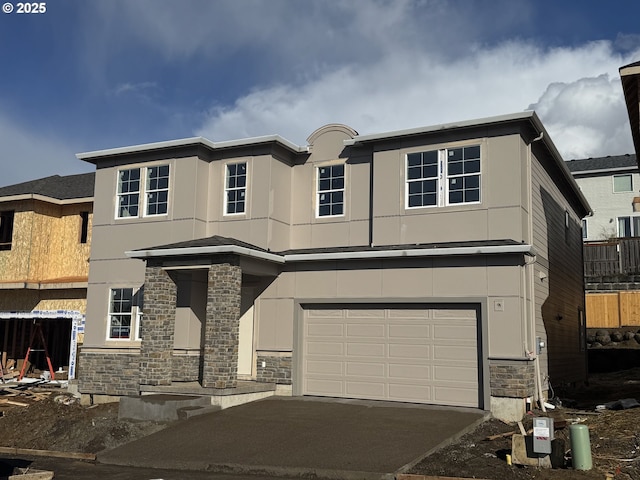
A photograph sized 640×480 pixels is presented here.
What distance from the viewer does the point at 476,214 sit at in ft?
50.7

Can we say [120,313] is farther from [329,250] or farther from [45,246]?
[45,246]

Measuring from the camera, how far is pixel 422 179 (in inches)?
640

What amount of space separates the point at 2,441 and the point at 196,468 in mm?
→ 6088

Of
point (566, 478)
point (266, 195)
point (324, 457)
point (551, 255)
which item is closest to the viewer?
point (566, 478)

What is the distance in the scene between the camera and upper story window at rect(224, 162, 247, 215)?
17.9 m

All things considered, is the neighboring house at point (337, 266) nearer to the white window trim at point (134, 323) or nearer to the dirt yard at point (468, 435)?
the white window trim at point (134, 323)

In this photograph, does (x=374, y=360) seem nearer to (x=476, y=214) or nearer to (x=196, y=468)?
(x=476, y=214)

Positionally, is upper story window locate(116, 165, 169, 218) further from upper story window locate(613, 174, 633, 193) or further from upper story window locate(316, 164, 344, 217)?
upper story window locate(613, 174, 633, 193)

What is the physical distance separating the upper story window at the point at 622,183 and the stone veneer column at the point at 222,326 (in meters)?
32.5

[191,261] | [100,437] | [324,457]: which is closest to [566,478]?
[324,457]

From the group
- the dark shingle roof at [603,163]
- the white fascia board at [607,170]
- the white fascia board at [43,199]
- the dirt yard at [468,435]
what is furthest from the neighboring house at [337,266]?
the dark shingle roof at [603,163]

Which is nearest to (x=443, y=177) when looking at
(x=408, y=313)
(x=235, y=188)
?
(x=408, y=313)

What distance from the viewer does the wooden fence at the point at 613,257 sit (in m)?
35.1

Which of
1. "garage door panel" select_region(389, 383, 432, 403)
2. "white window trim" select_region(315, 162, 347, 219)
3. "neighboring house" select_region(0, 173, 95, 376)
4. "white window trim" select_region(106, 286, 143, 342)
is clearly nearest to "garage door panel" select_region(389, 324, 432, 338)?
"garage door panel" select_region(389, 383, 432, 403)
